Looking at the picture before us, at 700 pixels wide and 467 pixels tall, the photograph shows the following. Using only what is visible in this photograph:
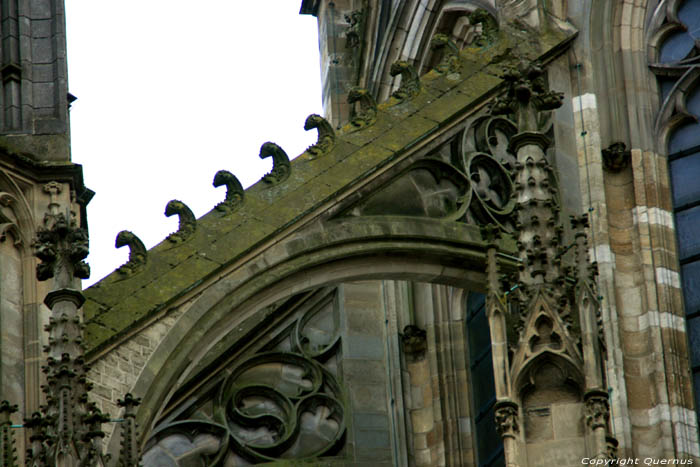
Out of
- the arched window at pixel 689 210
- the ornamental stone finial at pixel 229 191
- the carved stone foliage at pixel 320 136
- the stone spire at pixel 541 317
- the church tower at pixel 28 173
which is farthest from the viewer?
the carved stone foliage at pixel 320 136

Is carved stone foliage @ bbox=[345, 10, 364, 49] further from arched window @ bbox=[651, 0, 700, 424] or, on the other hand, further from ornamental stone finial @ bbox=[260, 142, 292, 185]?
ornamental stone finial @ bbox=[260, 142, 292, 185]

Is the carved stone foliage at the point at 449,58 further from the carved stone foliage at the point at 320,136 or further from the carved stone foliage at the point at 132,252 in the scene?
the carved stone foliage at the point at 132,252

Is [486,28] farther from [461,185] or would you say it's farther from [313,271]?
[313,271]

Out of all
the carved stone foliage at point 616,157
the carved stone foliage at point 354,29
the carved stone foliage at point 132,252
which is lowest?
the carved stone foliage at point 132,252

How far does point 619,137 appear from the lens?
74.2ft

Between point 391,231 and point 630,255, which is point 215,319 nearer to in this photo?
point 391,231

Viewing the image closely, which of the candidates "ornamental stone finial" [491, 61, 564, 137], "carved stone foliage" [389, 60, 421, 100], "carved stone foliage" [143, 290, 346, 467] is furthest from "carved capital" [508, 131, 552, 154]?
"carved stone foliage" [143, 290, 346, 467]

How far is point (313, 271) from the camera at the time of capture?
21.1 metres

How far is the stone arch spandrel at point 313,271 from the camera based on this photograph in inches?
790

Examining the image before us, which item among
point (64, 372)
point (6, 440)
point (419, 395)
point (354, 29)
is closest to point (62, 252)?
point (64, 372)

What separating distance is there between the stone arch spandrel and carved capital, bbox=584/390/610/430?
3.02 m

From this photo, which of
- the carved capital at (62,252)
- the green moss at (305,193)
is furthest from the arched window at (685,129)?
the carved capital at (62,252)

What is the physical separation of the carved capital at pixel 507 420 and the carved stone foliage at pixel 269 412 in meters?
6.30

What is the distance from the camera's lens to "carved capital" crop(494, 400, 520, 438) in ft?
60.8
